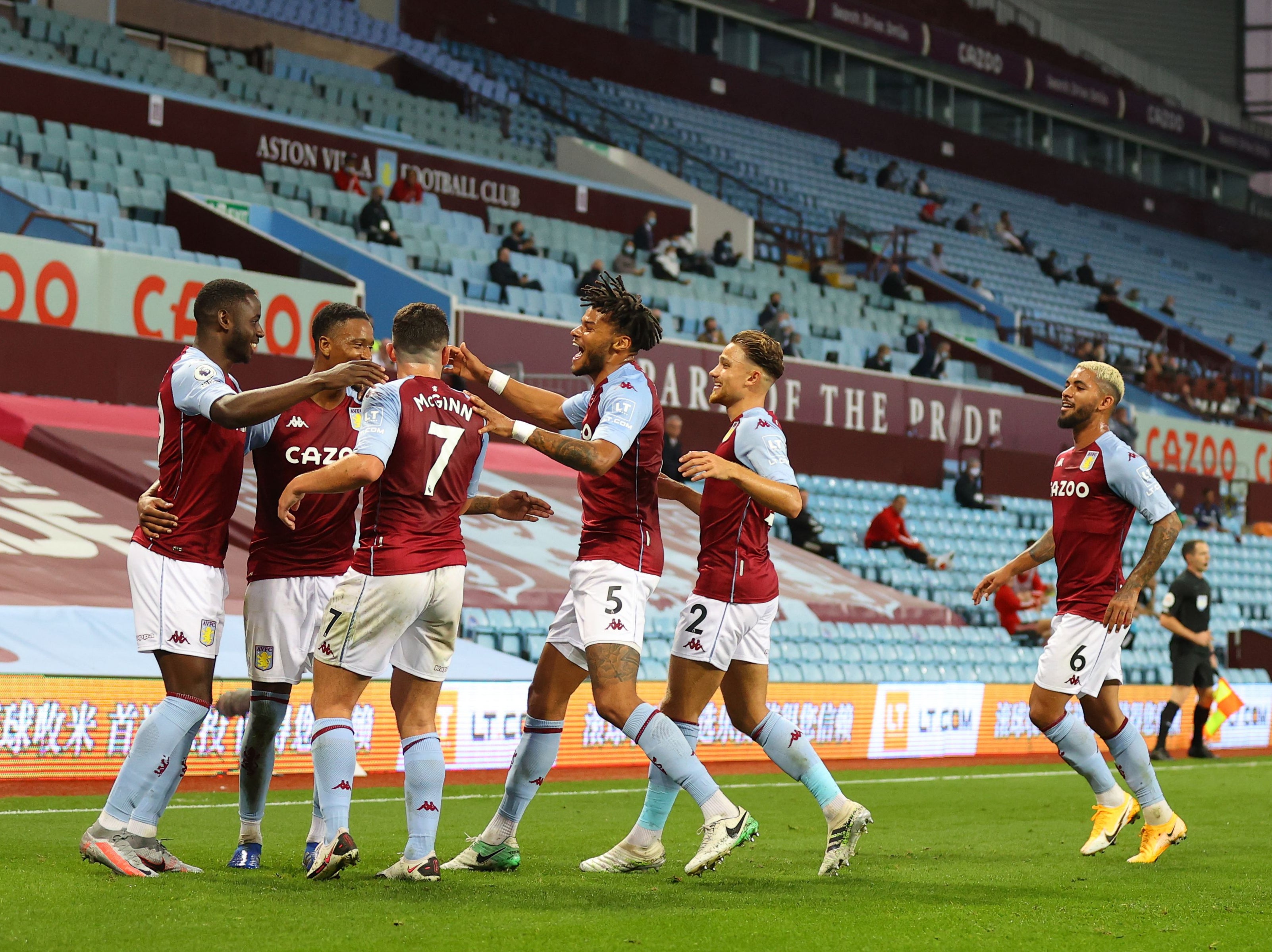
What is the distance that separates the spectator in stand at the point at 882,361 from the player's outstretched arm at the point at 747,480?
1822 centimetres

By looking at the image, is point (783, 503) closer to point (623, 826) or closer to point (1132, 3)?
point (623, 826)

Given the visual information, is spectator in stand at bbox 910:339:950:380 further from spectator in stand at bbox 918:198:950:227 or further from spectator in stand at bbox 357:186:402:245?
spectator in stand at bbox 918:198:950:227

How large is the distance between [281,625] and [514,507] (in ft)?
3.63

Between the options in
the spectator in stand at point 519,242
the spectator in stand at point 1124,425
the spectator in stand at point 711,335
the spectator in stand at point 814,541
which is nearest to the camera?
the spectator in stand at point 814,541

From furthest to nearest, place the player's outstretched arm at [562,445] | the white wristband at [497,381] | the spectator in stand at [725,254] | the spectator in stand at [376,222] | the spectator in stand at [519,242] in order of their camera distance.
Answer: the spectator in stand at [725,254] → the spectator in stand at [519,242] → the spectator in stand at [376,222] → the white wristband at [497,381] → the player's outstretched arm at [562,445]

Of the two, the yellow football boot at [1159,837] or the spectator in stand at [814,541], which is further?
the spectator in stand at [814,541]

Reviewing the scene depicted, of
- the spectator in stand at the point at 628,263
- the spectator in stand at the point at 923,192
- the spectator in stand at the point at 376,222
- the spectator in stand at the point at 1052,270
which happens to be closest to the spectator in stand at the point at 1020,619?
the spectator in stand at the point at 628,263

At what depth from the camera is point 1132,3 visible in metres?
51.0

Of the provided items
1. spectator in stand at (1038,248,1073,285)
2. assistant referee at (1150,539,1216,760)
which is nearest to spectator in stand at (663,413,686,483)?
assistant referee at (1150,539,1216,760)

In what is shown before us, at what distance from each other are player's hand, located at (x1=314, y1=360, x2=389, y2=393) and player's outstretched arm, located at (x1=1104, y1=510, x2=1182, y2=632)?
3.89 m

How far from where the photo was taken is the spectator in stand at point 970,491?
2342 centimetres

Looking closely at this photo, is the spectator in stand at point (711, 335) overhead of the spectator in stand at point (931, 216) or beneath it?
beneath

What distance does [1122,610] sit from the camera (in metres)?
7.47

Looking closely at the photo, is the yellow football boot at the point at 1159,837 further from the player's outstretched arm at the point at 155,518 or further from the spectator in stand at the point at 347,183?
the spectator in stand at the point at 347,183
